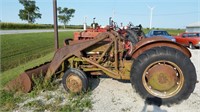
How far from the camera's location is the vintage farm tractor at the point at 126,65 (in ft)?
13.1

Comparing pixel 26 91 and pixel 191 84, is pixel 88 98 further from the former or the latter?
pixel 191 84

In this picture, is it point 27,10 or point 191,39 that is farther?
point 27,10

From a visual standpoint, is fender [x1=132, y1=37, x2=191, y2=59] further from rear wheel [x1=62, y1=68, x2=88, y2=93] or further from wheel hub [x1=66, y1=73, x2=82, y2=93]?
wheel hub [x1=66, y1=73, x2=82, y2=93]

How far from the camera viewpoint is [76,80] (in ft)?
15.4

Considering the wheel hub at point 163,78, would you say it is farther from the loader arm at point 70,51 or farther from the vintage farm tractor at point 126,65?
the loader arm at point 70,51

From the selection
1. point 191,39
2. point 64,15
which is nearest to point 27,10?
point 64,15

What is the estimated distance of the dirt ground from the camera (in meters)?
4.00

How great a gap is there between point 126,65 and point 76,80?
3.71ft

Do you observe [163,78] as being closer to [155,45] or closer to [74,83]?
[155,45]

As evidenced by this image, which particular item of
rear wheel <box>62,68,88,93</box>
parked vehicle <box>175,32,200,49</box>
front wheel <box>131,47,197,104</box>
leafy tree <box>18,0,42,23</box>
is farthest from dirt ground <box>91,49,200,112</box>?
leafy tree <box>18,0,42,23</box>

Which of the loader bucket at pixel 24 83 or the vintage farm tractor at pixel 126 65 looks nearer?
the vintage farm tractor at pixel 126 65

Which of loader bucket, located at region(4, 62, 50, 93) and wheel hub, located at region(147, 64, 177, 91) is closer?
wheel hub, located at region(147, 64, 177, 91)

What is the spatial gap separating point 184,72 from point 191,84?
0.25 meters

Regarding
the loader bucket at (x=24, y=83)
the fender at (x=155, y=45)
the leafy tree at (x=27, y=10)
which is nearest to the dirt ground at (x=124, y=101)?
the fender at (x=155, y=45)
